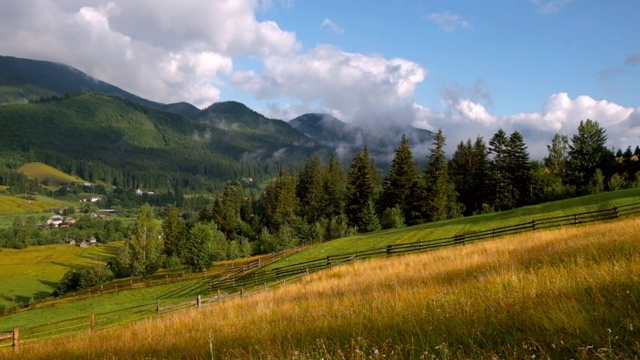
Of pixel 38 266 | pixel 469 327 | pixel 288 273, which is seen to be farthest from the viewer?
pixel 38 266

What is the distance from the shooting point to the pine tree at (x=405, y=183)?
68.8 m

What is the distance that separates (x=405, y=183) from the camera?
7031 cm

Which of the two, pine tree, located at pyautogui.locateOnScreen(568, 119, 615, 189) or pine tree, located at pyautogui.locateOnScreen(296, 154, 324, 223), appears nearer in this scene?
pine tree, located at pyautogui.locateOnScreen(568, 119, 615, 189)

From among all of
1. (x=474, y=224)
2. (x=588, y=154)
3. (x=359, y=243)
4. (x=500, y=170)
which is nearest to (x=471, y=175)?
(x=500, y=170)

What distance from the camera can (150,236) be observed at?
82.6 m

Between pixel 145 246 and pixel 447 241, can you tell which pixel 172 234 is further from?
pixel 447 241

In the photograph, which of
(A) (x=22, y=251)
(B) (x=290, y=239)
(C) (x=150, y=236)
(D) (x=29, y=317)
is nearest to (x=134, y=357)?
Answer: (D) (x=29, y=317)

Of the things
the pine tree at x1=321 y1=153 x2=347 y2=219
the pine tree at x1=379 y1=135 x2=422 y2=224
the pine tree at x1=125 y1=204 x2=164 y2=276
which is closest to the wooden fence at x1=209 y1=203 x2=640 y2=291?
the pine tree at x1=379 y1=135 x2=422 y2=224

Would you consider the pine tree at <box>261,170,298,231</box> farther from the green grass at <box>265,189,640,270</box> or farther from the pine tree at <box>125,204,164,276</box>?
the green grass at <box>265,189,640,270</box>

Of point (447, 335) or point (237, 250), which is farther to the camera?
point (237, 250)

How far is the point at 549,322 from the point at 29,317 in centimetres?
6212

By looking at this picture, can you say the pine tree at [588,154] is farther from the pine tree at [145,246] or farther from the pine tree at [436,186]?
the pine tree at [145,246]

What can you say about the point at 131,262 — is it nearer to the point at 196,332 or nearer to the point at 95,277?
the point at 95,277

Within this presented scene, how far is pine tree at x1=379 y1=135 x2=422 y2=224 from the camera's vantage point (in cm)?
6881
